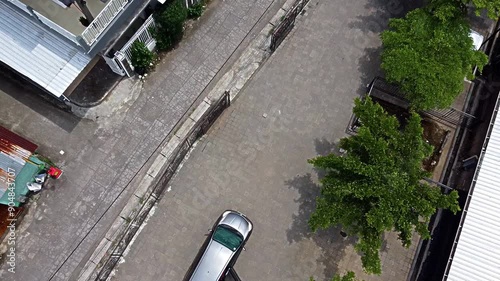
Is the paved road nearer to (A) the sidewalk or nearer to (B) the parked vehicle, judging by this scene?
(B) the parked vehicle

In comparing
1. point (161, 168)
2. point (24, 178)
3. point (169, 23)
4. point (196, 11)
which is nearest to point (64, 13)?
point (169, 23)

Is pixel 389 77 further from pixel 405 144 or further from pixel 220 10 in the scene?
pixel 220 10

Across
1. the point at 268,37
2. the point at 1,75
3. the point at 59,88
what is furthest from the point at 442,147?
the point at 1,75

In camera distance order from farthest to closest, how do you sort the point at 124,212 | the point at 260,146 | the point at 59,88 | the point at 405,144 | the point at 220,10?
the point at 220,10 → the point at 260,146 → the point at 124,212 → the point at 59,88 → the point at 405,144

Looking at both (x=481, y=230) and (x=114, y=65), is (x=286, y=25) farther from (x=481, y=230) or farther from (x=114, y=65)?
(x=481, y=230)

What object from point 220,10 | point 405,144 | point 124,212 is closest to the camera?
point 405,144

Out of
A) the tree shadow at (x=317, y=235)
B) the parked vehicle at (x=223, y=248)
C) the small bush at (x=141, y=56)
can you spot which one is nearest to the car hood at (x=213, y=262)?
the parked vehicle at (x=223, y=248)
